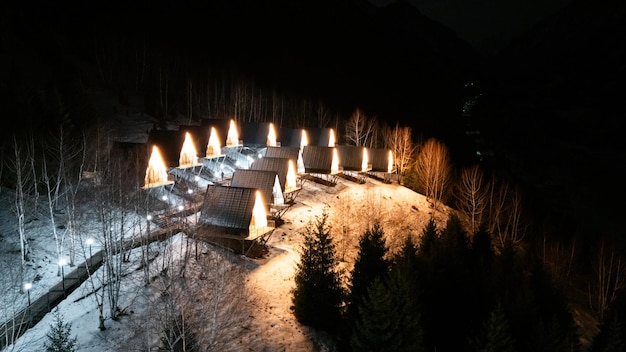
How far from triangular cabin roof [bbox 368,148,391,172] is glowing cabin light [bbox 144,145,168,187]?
24.3m

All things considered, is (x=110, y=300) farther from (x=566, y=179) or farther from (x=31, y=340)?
(x=566, y=179)

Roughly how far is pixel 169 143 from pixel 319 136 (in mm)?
22410

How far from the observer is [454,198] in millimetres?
47812

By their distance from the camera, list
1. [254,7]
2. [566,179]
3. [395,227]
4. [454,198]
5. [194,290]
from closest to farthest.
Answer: [194,290] → [395,227] → [454,198] → [566,179] → [254,7]

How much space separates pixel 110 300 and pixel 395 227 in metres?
24.4

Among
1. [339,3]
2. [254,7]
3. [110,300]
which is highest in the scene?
[339,3]

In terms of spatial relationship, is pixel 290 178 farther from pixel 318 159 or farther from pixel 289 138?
pixel 289 138

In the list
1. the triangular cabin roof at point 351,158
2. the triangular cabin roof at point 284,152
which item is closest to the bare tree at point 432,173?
the triangular cabin roof at point 351,158

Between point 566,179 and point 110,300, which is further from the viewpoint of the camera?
point 566,179

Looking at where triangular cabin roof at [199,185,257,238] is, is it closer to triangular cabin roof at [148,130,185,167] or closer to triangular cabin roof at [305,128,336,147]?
triangular cabin roof at [148,130,185,167]

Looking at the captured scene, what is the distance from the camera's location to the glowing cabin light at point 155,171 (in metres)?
31.2

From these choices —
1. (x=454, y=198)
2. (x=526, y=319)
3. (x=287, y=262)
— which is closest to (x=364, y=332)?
(x=526, y=319)

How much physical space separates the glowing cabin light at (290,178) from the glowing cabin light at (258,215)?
7.39 meters

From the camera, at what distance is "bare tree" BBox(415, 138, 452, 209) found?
4272 cm
